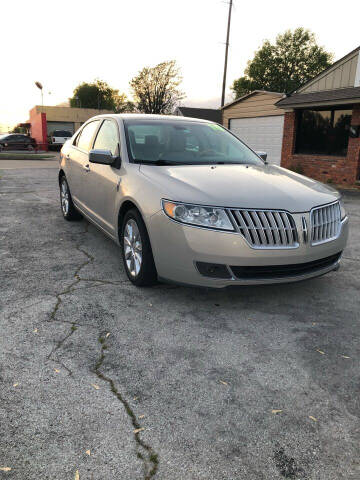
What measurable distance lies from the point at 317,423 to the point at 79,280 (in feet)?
9.11

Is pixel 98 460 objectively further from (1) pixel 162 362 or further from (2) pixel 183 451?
(1) pixel 162 362

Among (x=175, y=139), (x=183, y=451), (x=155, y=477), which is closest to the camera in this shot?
(x=155, y=477)

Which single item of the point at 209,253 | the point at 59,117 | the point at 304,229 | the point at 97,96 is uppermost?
the point at 97,96

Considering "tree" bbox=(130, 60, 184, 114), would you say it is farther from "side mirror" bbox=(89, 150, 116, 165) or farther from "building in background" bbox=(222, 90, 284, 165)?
"side mirror" bbox=(89, 150, 116, 165)

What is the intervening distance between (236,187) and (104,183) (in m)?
1.74

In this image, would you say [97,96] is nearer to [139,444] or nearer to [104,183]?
[104,183]

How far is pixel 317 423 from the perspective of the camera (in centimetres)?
222

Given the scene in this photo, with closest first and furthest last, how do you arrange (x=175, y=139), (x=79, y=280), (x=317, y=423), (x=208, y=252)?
(x=317, y=423), (x=208, y=252), (x=79, y=280), (x=175, y=139)

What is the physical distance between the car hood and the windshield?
0.83ft

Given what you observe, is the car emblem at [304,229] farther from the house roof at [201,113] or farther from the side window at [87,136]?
the house roof at [201,113]

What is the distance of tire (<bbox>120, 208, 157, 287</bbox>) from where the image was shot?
146 inches

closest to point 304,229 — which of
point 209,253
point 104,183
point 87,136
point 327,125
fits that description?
point 209,253

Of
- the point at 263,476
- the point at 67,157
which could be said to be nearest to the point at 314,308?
the point at 263,476

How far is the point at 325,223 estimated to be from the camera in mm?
3654
